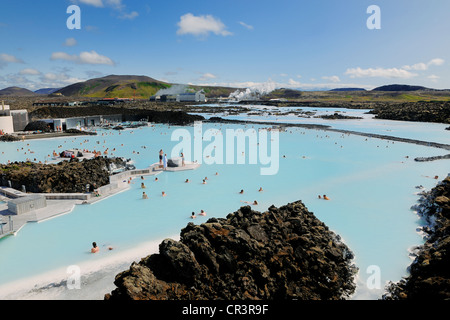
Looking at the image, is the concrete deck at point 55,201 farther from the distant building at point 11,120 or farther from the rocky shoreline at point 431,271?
the distant building at point 11,120

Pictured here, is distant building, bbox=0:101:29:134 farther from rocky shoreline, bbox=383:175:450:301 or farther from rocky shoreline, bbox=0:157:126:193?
rocky shoreline, bbox=383:175:450:301

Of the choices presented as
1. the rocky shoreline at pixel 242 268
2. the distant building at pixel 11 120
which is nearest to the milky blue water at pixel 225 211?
the rocky shoreline at pixel 242 268

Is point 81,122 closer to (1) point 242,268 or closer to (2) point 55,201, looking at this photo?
(2) point 55,201

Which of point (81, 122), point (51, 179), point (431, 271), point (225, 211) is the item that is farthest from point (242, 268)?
point (81, 122)

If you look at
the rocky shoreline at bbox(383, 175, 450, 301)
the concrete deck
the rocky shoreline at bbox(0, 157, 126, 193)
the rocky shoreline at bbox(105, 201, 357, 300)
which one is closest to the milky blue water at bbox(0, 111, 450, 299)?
the concrete deck

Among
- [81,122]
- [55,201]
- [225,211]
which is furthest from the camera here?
[81,122]
